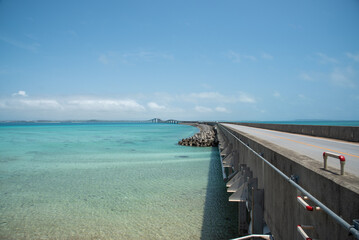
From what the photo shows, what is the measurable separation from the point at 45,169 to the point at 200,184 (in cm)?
1135

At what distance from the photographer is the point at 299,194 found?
3113 mm

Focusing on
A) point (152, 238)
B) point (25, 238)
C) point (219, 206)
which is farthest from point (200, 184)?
point (25, 238)

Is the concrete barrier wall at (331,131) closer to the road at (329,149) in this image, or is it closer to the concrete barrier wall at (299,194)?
the road at (329,149)

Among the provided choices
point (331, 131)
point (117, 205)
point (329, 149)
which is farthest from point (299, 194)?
point (331, 131)

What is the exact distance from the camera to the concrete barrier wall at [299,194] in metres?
2.35

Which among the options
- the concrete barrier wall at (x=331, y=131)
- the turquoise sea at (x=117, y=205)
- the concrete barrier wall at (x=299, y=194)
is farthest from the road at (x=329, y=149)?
the turquoise sea at (x=117, y=205)

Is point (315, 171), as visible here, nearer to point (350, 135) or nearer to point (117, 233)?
point (117, 233)

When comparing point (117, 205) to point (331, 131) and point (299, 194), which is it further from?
point (331, 131)

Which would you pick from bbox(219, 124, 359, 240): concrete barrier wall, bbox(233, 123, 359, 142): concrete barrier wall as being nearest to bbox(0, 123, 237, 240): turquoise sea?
bbox(219, 124, 359, 240): concrete barrier wall

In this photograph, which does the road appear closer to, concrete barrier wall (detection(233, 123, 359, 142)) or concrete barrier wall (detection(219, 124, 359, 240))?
concrete barrier wall (detection(233, 123, 359, 142))

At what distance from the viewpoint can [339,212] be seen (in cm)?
245

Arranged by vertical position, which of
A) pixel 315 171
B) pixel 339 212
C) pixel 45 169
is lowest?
pixel 45 169

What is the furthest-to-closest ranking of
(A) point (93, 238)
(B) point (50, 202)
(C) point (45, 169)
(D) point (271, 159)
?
(C) point (45, 169) → (B) point (50, 202) → (A) point (93, 238) → (D) point (271, 159)

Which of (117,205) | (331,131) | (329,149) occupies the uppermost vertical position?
(331,131)
